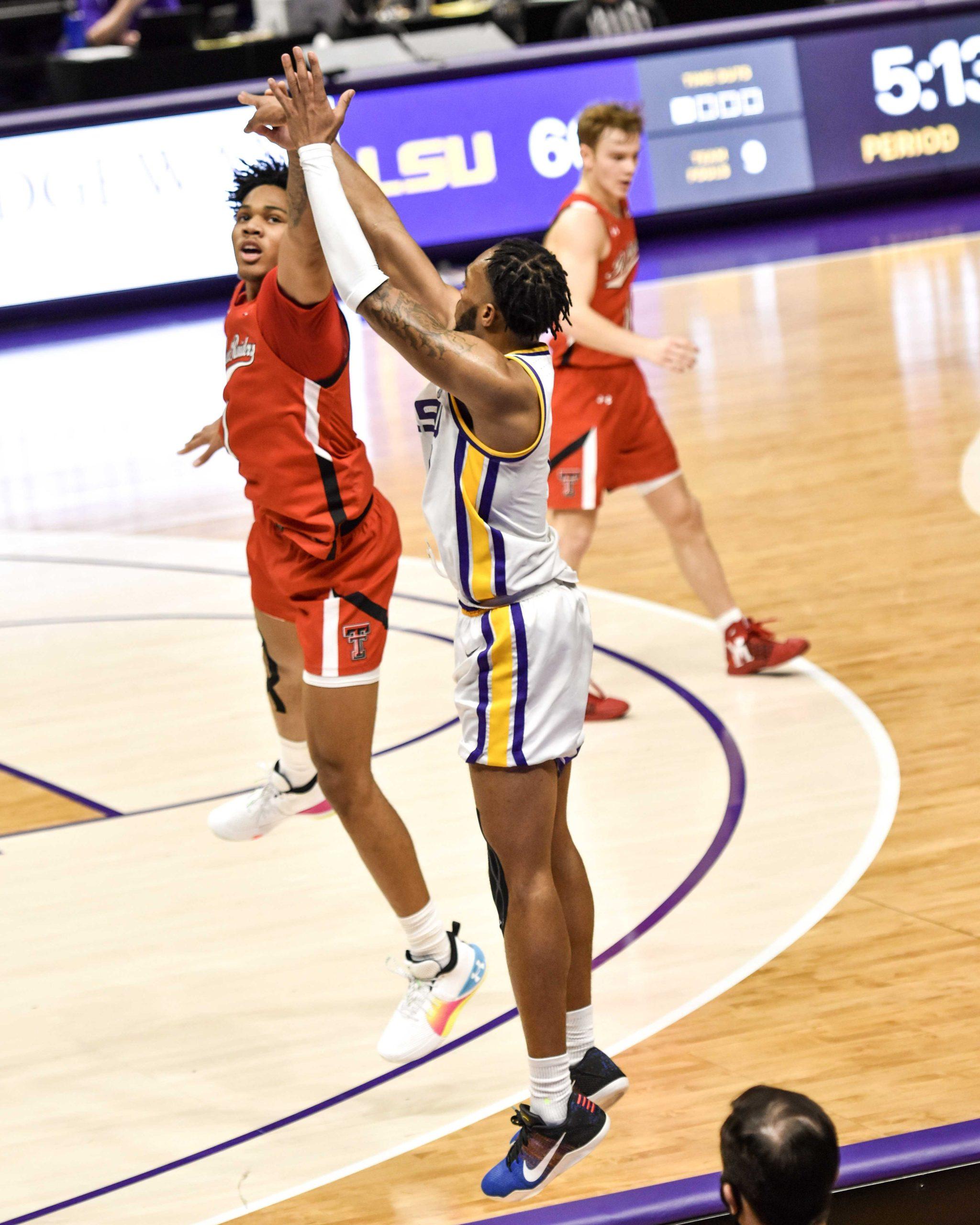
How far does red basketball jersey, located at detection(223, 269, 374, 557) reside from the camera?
3.85m

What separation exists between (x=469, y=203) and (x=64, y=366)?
12.1 feet

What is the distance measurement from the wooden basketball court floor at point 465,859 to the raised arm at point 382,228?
167cm

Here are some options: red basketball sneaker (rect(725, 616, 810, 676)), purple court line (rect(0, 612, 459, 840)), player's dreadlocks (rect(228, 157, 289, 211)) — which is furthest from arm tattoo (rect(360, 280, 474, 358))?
red basketball sneaker (rect(725, 616, 810, 676))

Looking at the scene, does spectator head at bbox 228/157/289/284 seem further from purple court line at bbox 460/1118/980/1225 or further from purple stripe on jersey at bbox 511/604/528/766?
purple court line at bbox 460/1118/980/1225

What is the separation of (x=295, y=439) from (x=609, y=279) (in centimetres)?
234

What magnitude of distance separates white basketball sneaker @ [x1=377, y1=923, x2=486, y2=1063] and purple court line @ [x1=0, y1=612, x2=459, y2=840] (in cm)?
116

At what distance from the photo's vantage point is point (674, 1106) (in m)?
3.50

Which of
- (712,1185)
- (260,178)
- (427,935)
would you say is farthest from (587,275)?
(712,1185)

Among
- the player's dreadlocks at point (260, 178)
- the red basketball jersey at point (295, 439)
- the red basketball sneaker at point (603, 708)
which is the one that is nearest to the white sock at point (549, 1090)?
the red basketball jersey at point (295, 439)

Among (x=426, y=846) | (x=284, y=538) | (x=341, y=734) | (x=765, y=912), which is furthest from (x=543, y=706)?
(x=426, y=846)

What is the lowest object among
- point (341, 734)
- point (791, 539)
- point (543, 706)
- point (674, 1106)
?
point (791, 539)

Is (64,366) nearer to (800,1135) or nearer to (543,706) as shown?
(543,706)

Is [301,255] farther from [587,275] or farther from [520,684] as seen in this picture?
[587,275]

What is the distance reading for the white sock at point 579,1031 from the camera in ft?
11.1
